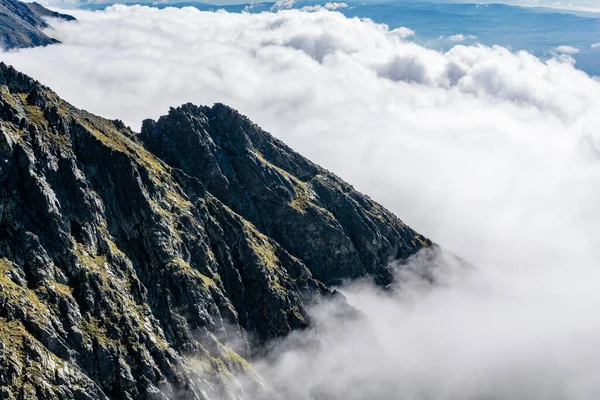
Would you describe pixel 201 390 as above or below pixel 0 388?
below

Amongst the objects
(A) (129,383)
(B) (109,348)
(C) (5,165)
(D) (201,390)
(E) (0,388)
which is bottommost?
(D) (201,390)

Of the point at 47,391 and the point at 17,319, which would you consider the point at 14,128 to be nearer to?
the point at 17,319

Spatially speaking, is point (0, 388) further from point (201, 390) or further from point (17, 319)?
point (201, 390)

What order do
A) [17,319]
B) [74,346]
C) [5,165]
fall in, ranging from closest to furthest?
[17,319] → [74,346] → [5,165]

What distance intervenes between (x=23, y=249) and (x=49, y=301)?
19824mm

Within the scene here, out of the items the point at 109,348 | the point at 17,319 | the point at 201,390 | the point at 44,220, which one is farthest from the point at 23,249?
the point at 201,390

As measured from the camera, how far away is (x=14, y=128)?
19750 centimetres

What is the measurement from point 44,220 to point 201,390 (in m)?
83.6

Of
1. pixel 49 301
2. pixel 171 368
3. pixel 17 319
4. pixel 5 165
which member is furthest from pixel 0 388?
pixel 5 165

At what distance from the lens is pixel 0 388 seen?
140 m

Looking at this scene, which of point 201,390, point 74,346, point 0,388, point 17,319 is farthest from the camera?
point 201,390

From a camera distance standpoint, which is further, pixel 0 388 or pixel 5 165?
pixel 5 165

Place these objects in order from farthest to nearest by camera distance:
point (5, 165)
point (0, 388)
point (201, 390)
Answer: point (201, 390), point (5, 165), point (0, 388)

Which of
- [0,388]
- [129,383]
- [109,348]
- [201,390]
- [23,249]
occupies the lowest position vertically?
[201,390]
